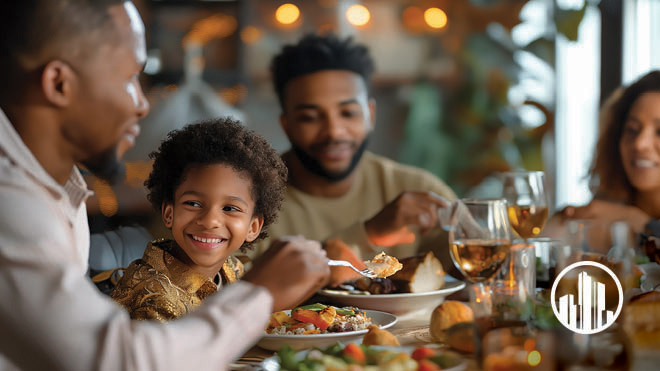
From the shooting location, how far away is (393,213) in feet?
5.22

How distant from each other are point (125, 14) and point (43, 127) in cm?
16

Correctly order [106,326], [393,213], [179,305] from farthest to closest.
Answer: [393,213], [179,305], [106,326]

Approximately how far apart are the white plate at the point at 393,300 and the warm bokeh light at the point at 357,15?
9.70ft

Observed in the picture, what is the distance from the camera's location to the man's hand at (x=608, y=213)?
161cm

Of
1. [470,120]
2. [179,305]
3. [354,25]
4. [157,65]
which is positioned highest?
[354,25]

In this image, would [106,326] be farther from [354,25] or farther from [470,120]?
[354,25]

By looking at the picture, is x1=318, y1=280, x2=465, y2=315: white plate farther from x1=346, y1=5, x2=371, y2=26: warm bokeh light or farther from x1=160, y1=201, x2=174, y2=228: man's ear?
x1=346, y1=5, x2=371, y2=26: warm bokeh light

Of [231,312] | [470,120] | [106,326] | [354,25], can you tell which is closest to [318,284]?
[231,312]

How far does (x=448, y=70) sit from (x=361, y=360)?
3.31 meters

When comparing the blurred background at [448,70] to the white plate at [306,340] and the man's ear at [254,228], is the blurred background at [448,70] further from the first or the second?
the white plate at [306,340]

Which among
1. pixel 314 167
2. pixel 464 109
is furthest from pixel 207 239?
pixel 464 109

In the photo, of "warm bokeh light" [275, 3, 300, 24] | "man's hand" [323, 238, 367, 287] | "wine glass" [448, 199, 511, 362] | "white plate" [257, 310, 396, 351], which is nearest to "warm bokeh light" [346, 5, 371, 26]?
"warm bokeh light" [275, 3, 300, 24]

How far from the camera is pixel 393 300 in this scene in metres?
1.16

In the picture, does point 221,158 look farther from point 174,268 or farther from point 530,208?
Answer: point 530,208
